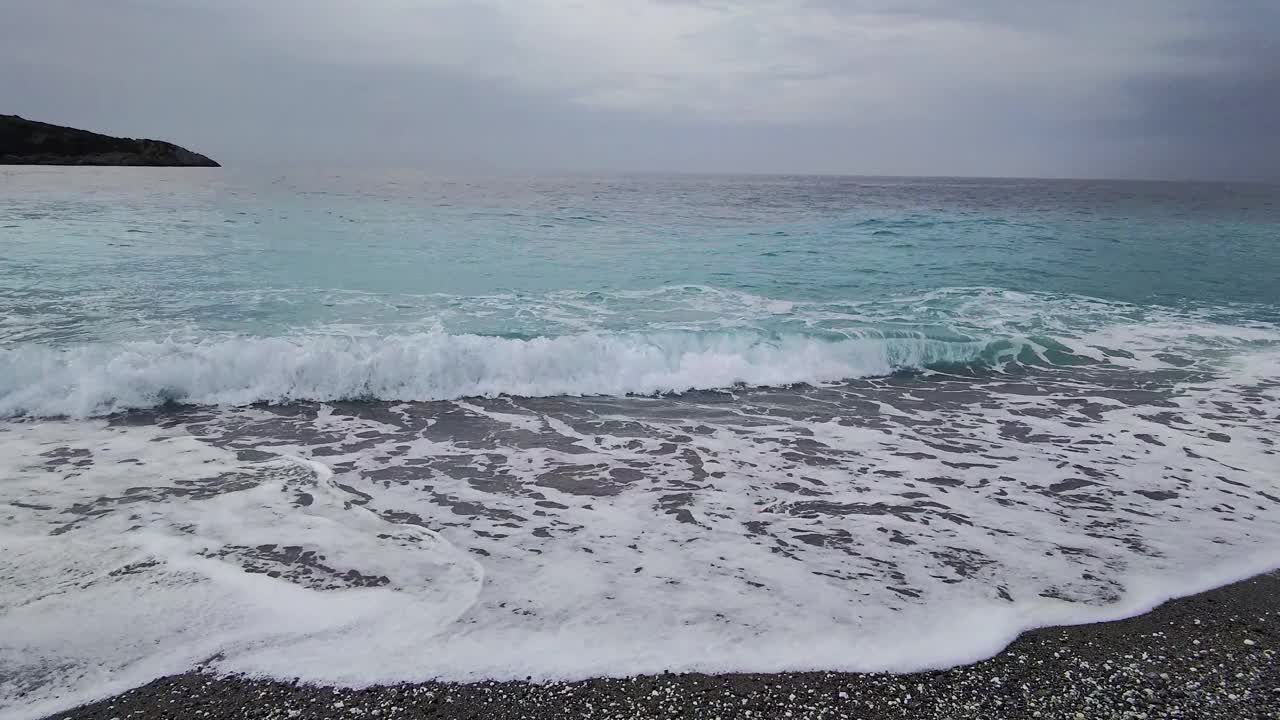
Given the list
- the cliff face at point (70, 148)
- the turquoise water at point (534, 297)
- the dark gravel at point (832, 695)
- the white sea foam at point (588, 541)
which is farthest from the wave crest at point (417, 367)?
the cliff face at point (70, 148)

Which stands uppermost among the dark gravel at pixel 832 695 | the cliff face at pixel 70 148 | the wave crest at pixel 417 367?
the cliff face at pixel 70 148

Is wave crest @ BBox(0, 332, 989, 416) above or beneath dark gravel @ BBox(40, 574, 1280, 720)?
above

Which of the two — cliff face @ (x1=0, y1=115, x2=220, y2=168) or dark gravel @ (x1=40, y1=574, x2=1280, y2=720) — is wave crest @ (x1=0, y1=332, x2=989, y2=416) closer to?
dark gravel @ (x1=40, y1=574, x2=1280, y2=720)

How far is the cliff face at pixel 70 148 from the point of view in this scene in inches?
3310

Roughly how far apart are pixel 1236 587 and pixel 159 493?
7.63 meters

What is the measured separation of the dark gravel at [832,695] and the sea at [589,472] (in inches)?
4.7

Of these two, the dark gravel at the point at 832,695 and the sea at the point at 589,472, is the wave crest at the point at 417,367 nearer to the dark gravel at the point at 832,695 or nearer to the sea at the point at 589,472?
the sea at the point at 589,472

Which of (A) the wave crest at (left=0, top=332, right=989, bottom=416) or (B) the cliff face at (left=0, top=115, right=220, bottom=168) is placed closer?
(A) the wave crest at (left=0, top=332, right=989, bottom=416)

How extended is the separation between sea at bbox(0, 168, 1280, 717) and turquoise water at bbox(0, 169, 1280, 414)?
0.10 meters

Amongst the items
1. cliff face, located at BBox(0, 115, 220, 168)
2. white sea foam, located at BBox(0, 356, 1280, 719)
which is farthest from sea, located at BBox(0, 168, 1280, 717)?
cliff face, located at BBox(0, 115, 220, 168)

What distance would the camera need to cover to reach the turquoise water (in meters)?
9.04

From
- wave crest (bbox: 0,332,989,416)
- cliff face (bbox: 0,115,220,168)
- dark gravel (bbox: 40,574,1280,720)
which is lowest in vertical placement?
dark gravel (bbox: 40,574,1280,720)

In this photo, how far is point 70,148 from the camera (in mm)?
88125

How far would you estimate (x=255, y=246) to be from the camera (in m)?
20.0
